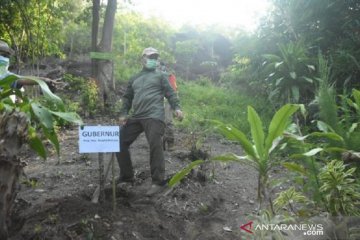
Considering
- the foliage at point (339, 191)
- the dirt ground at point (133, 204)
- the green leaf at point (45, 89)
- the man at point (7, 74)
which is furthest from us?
the dirt ground at point (133, 204)

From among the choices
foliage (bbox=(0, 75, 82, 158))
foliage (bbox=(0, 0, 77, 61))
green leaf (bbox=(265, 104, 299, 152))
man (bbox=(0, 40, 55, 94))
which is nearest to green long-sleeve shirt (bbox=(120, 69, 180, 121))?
man (bbox=(0, 40, 55, 94))

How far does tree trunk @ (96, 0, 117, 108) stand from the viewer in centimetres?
1222

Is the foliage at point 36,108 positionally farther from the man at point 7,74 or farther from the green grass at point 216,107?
the green grass at point 216,107

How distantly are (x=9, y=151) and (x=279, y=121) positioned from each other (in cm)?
191

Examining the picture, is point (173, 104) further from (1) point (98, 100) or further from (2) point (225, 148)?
(1) point (98, 100)

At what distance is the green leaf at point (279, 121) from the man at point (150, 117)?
1.79 metres

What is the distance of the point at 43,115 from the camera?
3014 mm

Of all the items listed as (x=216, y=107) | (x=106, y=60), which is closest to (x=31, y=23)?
(x=106, y=60)

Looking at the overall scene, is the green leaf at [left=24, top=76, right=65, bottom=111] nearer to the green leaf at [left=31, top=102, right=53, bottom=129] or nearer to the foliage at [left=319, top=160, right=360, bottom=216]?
the green leaf at [left=31, top=102, right=53, bottom=129]

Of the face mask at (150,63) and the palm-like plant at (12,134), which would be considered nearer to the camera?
the palm-like plant at (12,134)

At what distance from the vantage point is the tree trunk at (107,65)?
12219mm

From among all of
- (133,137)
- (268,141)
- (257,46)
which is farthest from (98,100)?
(268,141)

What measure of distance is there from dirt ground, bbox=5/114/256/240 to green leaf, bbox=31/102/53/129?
91cm

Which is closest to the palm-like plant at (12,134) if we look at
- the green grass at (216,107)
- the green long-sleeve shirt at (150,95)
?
the green long-sleeve shirt at (150,95)
